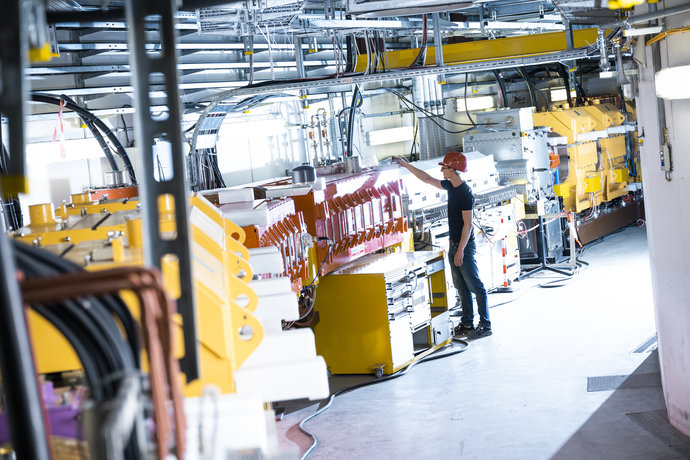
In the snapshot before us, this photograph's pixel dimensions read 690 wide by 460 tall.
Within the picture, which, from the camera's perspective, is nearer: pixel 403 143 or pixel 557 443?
pixel 557 443

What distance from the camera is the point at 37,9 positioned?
1.40m

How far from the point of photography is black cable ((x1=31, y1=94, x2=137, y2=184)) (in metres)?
6.41

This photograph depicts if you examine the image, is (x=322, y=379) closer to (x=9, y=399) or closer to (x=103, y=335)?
(x=103, y=335)

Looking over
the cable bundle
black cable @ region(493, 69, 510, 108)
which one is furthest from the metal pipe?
black cable @ region(493, 69, 510, 108)

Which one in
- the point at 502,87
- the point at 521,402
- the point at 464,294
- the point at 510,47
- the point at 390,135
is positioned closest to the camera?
the point at 521,402

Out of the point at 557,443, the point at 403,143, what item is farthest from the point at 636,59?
the point at 403,143

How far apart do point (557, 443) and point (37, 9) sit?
4363 millimetres

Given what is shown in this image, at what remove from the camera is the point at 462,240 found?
755 cm

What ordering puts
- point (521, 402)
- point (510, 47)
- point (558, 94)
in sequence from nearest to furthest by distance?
point (521, 402) < point (510, 47) < point (558, 94)

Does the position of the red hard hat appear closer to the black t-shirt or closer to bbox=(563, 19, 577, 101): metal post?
the black t-shirt

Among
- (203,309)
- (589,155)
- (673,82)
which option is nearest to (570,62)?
(589,155)

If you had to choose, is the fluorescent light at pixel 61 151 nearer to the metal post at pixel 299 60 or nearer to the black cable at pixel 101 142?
the black cable at pixel 101 142

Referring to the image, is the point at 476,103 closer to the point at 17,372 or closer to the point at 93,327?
the point at 93,327

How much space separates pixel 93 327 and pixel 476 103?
12808 mm
